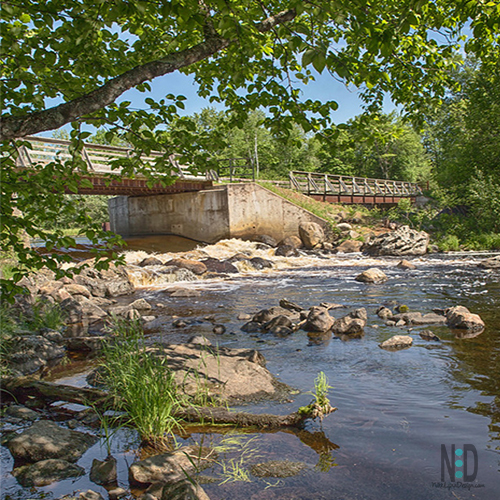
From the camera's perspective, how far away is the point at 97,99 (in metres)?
3.25

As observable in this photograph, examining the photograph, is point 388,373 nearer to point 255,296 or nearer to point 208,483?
point 208,483

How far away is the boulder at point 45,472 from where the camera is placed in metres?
3.47

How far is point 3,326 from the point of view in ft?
25.2

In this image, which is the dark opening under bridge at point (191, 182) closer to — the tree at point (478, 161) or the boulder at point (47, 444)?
the tree at point (478, 161)

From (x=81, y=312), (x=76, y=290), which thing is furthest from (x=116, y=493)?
(x=76, y=290)

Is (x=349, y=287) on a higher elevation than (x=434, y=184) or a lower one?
lower

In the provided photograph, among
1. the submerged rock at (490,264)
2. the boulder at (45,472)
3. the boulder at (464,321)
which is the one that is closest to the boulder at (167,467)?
the boulder at (45,472)

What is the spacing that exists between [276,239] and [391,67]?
20.8 metres

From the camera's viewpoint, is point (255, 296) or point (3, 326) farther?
point (255, 296)

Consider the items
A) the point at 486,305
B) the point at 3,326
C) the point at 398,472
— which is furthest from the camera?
the point at 486,305

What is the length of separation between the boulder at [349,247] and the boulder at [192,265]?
947cm

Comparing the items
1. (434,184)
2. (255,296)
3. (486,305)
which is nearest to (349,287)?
(255,296)

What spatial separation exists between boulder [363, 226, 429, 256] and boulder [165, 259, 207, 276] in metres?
10.2

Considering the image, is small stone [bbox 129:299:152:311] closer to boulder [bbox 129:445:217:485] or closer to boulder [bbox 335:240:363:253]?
boulder [bbox 129:445:217:485]
